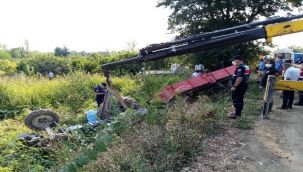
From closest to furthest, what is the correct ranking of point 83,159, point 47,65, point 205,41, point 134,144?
point 83,159
point 134,144
point 205,41
point 47,65

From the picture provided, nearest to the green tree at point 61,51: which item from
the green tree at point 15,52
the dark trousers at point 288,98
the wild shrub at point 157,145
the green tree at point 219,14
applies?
the green tree at point 15,52

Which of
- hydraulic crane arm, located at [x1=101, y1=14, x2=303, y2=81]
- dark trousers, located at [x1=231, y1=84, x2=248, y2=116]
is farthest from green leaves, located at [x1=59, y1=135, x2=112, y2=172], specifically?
dark trousers, located at [x1=231, y1=84, x2=248, y2=116]

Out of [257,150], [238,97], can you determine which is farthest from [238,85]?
[257,150]

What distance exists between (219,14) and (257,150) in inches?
585

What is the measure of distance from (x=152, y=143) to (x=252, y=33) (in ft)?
15.9

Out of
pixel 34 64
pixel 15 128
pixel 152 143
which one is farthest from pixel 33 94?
pixel 34 64

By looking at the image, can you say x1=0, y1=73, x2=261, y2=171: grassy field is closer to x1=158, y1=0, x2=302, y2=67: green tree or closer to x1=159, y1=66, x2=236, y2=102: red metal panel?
x1=159, y1=66, x2=236, y2=102: red metal panel

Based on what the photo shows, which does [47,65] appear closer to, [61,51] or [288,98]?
[61,51]

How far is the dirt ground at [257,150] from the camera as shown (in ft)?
22.0

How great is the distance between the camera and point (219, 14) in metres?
21.6

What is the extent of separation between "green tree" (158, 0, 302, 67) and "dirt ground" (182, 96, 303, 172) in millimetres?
11310

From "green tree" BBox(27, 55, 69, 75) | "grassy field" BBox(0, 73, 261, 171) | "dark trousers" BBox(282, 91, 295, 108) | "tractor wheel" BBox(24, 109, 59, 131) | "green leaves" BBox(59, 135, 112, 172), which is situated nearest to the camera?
"green leaves" BBox(59, 135, 112, 172)

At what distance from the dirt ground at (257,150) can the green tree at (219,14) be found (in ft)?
37.1

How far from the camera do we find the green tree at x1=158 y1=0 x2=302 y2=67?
2084 centimetres
